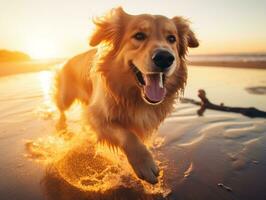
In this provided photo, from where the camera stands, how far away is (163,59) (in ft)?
9.88

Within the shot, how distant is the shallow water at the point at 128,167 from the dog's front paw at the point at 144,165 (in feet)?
0.54

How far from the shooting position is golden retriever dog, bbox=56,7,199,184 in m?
3.12

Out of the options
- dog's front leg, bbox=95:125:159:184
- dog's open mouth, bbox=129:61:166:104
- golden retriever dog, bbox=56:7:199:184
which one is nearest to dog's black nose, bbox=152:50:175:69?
golden retriever dog, bbox=56:7:199:184

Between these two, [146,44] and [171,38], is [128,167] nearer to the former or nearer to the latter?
[146,44]

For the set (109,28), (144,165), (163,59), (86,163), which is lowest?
(86,163)

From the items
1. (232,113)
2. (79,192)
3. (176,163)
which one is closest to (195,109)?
(232,113)

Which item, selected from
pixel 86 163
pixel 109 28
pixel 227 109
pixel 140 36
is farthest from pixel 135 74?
pixel 227 109

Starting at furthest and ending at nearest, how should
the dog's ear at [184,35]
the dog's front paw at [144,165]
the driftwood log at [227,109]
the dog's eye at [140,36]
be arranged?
the driftwood log at [227,109]
the dog's ear at [184,35]
the dog's eye at [140,36]
the dog's front paw at [144,165]

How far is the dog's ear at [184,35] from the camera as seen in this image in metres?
4.00

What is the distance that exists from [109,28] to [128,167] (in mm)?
1785

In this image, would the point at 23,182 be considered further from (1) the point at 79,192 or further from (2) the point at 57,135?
(2) the point at 57,135

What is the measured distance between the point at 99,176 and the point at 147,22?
1.86 meters

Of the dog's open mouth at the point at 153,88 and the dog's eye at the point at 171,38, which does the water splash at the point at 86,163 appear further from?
the dog's eye at the point at 171,38

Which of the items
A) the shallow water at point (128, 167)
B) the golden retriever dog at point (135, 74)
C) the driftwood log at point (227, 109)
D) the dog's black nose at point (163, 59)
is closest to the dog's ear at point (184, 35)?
the golden retriever dog at point (135, 74)
